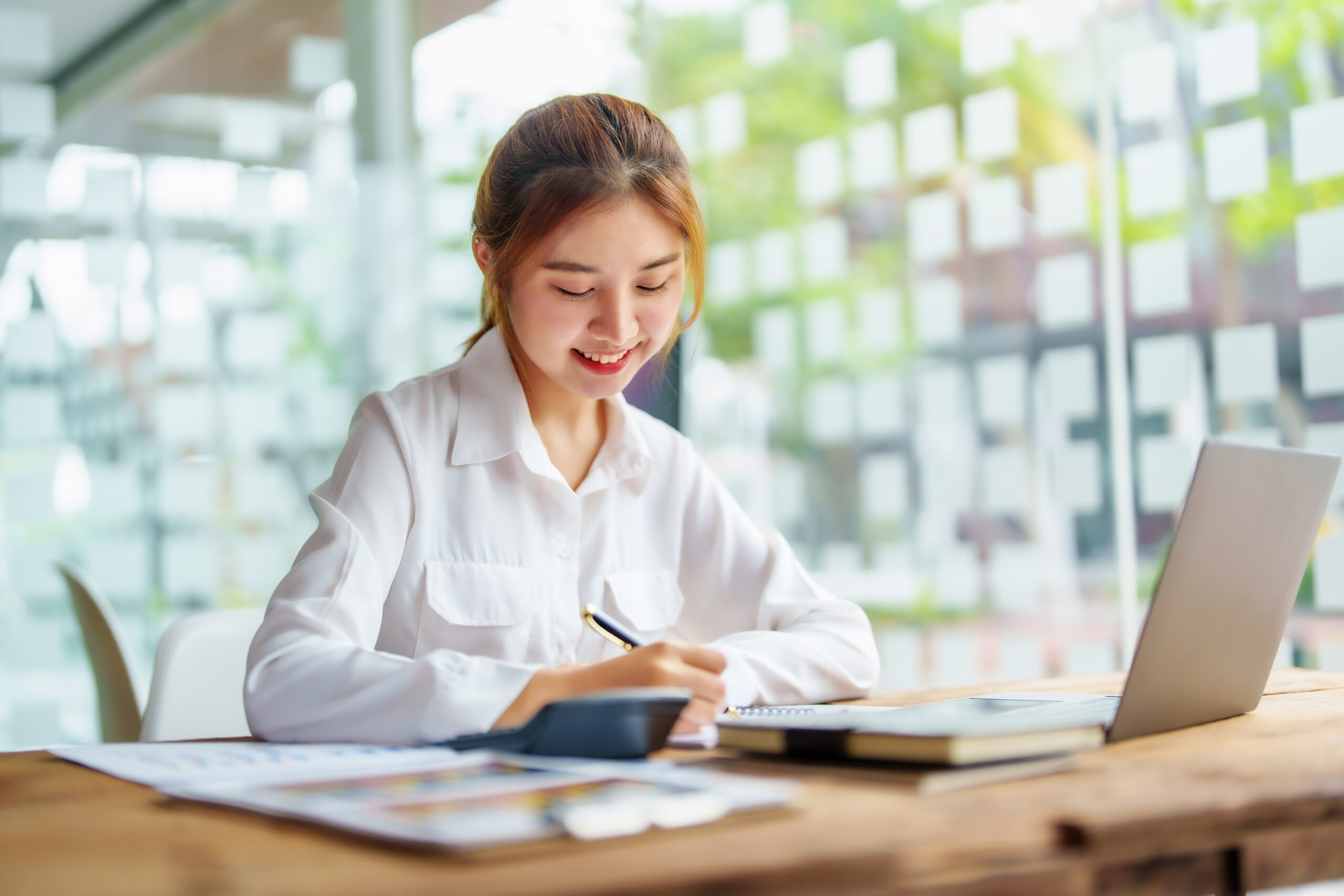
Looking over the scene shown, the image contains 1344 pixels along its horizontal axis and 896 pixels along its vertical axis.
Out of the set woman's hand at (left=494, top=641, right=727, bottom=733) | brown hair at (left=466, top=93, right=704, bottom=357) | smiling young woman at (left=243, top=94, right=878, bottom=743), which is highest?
brown hair at (left=466, top=93, right=704, bottom=357)

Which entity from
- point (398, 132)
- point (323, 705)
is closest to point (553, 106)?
point (323, 705)

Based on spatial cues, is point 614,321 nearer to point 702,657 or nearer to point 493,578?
point 493,578

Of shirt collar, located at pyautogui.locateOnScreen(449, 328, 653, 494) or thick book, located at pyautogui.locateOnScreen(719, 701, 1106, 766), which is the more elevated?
shirt collar, located at pyautogui.locateOnScreen(449, 328, 653, 494)

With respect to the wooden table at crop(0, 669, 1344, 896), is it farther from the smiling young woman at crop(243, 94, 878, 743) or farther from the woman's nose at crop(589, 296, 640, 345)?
the woman's nose at crop(589, 296, 640, 345)

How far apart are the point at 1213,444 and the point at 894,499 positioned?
114 inches

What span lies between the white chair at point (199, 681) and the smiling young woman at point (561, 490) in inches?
11.0

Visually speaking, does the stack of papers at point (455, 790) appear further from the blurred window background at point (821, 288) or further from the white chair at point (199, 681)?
the blurred window background at point (821, 288)

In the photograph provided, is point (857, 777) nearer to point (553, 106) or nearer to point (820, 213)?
point (553, 106)

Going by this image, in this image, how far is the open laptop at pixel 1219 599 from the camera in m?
0.94

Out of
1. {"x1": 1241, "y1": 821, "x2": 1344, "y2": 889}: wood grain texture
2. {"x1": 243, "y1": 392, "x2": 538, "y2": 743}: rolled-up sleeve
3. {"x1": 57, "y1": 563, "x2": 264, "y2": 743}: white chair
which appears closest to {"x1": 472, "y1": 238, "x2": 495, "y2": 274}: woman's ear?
{"x1": 243, "y1": 392, "x2": 538, "y2": 743}: rolled-up sleeve

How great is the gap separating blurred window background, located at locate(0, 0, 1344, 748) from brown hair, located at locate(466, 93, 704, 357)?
1.68 m

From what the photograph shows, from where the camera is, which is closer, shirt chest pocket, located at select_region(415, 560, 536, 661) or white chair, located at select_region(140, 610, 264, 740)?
shirt chest pocket, located at select_region(415, 560, 536, 661)

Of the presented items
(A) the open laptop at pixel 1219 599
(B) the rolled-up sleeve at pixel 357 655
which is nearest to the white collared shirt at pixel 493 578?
(B) the rolled-up sleeve at pixel 357 655

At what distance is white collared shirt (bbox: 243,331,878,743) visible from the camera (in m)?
1.06
